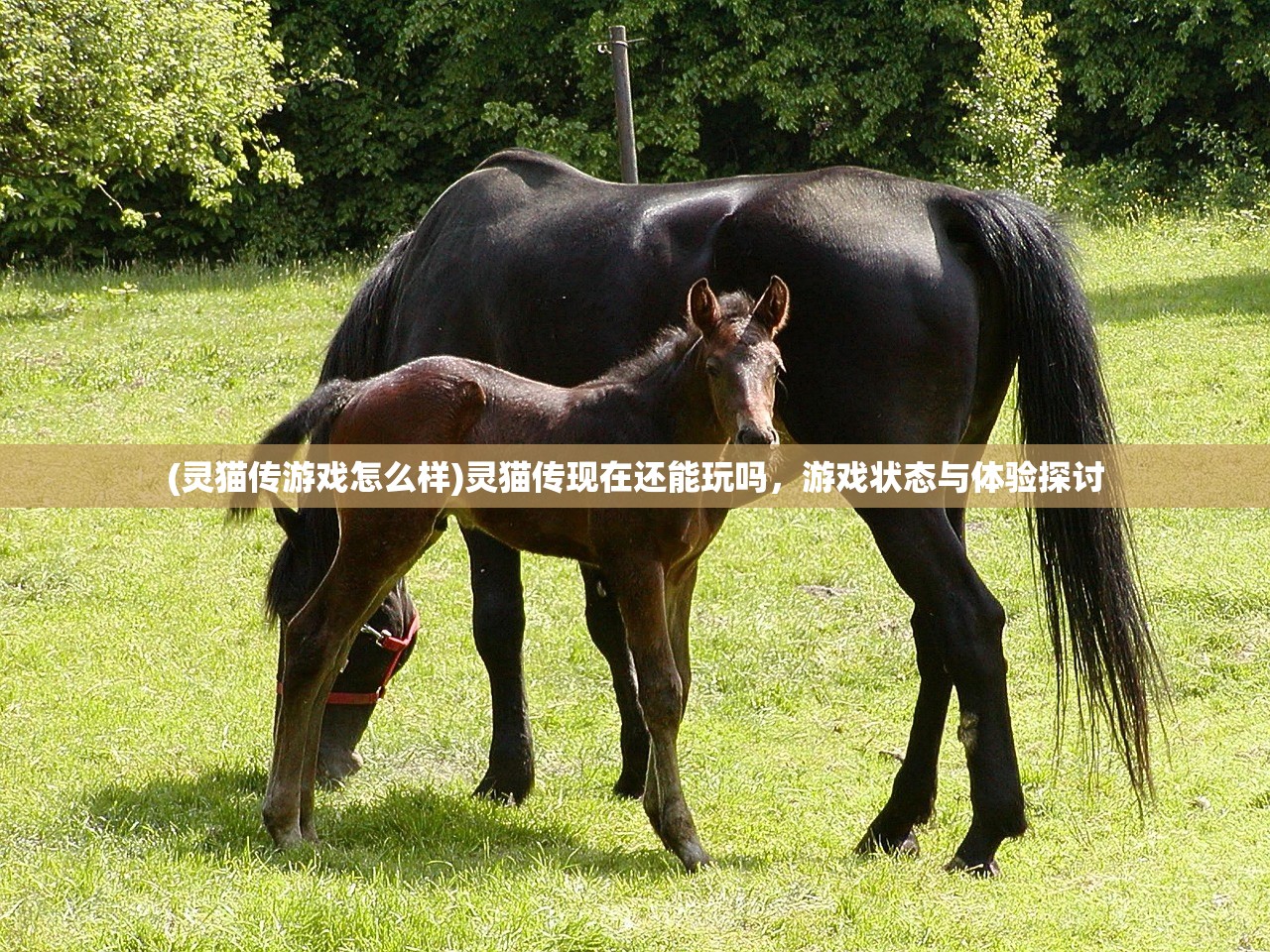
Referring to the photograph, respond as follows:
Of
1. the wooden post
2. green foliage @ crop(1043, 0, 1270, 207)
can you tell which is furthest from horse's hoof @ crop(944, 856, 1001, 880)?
green foliage @ crop(1043, 0, 1270, 207)

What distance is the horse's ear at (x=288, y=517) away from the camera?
5105 millimetres

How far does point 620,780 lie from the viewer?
570 cm

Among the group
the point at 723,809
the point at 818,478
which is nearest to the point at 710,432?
the point at 818,478

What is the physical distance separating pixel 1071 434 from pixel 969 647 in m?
0.87

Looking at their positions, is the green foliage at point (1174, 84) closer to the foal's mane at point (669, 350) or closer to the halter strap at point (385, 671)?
the halter strap at point (385, 671)

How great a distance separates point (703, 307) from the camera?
4.18 metres

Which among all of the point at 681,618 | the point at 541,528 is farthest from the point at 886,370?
the point at 541,528

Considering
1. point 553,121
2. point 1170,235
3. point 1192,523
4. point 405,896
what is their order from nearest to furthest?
point 405,896 < point 1192,523 < point 1170,235 < point 553,121

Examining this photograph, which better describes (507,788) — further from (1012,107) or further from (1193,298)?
(1012,107)

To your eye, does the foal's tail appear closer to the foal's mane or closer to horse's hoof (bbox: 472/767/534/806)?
the foal's mane

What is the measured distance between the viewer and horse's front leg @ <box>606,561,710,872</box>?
14.6ft

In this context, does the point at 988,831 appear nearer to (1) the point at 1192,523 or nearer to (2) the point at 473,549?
(2) the point at 473,549

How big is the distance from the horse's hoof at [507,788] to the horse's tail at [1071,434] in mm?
2063

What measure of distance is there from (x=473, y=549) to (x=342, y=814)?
112 centimetres
